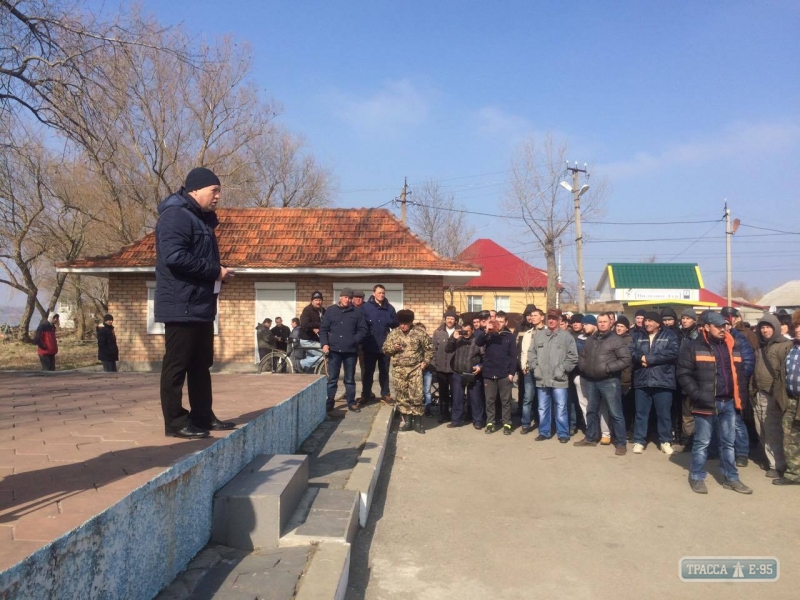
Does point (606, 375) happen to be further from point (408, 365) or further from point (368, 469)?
point (368, 469)

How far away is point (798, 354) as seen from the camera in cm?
692

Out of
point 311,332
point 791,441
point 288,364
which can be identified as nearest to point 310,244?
point 288,364

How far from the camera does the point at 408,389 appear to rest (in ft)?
30.7

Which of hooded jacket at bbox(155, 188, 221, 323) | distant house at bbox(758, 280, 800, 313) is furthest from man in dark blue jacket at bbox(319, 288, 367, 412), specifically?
distant house at bbox(758, 280, 800, 313)

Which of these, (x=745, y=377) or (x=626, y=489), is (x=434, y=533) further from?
(x=745, y=377)

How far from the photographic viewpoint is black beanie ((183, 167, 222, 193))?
4.55 m

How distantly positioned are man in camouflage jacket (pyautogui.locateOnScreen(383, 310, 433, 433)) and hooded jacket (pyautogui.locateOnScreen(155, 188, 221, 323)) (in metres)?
5.04

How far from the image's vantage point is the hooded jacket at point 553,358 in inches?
363

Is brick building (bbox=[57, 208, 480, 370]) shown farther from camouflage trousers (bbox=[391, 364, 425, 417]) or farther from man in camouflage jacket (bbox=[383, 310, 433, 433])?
camouflage trousers (bbox=[391, 364, 425, 417])

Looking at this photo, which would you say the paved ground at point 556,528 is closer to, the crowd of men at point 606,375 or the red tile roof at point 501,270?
the crowd of men at point 606,375

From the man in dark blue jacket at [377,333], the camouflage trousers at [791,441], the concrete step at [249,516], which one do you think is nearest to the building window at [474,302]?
the man in dark blue jacket at [377,333]

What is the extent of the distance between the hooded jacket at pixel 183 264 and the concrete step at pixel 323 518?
1.58 metres

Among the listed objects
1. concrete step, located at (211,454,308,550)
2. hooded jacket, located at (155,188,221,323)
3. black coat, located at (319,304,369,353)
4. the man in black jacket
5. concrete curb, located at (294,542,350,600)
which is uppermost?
hooded jacket, located at (155,188,221,323)

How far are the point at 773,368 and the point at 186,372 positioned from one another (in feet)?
21.2
